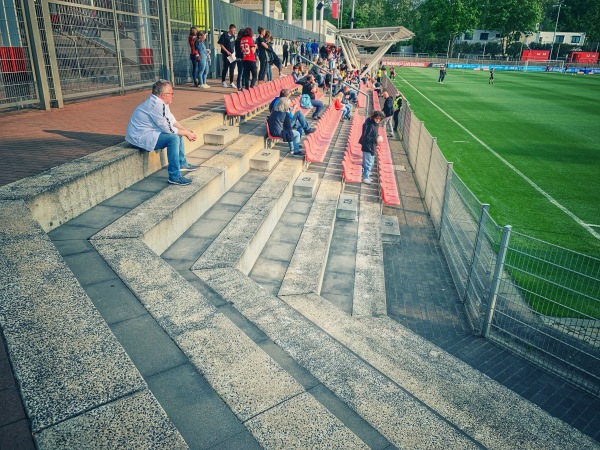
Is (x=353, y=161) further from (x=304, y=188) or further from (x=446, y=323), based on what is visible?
(x=446, y=323)

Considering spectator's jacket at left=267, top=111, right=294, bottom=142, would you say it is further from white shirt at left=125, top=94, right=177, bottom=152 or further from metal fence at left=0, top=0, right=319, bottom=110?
metal fence at left=0, top=0, right=319, bottom=110

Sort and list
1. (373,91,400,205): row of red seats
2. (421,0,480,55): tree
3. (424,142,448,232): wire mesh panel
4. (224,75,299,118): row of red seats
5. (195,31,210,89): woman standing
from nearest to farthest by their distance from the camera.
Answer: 1. (424,142,448,232): wire mesh panel
2. (373,91,400,205): row of red seats
3. (224,75,299,118): row of red seats
4. (195,31,210,89): woman standing
5. (421,0,480,55): tree

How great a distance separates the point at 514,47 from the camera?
84.0 meters

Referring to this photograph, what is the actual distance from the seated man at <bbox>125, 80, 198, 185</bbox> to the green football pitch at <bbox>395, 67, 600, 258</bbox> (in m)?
6.89

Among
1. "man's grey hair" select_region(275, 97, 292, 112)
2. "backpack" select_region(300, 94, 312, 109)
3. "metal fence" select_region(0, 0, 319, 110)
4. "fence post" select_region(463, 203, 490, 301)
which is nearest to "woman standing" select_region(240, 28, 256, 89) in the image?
"backpack" select_region(300, 94, 312, 109)

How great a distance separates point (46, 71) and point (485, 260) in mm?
10012

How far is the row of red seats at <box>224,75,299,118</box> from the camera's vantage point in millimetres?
10430

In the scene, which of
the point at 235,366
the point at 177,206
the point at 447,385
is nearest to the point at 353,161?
the point at 177,206

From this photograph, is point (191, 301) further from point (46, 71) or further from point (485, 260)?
point (46, 71)

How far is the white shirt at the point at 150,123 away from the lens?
6180mm

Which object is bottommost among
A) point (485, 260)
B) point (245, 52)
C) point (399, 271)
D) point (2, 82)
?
point (399, 271)

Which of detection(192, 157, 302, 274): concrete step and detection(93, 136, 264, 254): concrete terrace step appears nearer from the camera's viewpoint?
detection(93, 136, 264, 254): concrete terrace step

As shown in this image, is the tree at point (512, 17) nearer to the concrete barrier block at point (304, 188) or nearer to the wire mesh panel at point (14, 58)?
the concrete barrier block at point (304, 188)

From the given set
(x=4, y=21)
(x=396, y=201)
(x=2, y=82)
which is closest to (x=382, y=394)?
(x=396, y=201)
